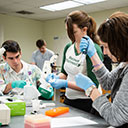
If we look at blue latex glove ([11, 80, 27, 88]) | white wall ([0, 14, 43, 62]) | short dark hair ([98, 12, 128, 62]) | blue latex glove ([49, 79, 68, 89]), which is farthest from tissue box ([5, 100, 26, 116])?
white wall ([0, 14, 43, 62])

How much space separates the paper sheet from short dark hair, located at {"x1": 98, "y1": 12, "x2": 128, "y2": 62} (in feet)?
1.47

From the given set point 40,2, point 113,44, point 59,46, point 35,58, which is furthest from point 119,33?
point 59,46

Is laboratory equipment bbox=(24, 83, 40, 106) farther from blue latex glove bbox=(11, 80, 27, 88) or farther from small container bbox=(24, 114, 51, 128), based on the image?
small container bbox=(24, 114, 51, 128)

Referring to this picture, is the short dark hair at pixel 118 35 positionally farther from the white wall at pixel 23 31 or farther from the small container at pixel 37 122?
the white wall at pixel 23 31

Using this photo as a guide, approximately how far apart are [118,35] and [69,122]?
23.9 inches

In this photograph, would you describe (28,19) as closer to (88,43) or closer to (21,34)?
(21,34)

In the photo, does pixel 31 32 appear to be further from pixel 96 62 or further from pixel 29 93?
pixel 96 62

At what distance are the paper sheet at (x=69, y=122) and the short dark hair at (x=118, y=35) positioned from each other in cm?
45

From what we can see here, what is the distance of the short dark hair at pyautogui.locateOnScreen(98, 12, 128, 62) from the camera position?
106 cm

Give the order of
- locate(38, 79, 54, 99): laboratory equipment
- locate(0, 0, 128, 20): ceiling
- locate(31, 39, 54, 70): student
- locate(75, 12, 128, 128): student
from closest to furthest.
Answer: locate(75, 12, 128, 128): student → locate(38, 79, 54, 99): laboratory equipment → locate(0, 0, 128, 20): ceiling → locate(31, 39, 54, 70): student

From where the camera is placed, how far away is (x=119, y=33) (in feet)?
3.47

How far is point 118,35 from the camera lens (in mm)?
1058

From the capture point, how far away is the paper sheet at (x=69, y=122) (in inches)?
48.2

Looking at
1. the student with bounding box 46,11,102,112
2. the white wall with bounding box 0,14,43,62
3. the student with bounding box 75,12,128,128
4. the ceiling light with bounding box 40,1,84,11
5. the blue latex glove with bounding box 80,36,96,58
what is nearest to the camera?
the student with bounding box 75,12,128,128
